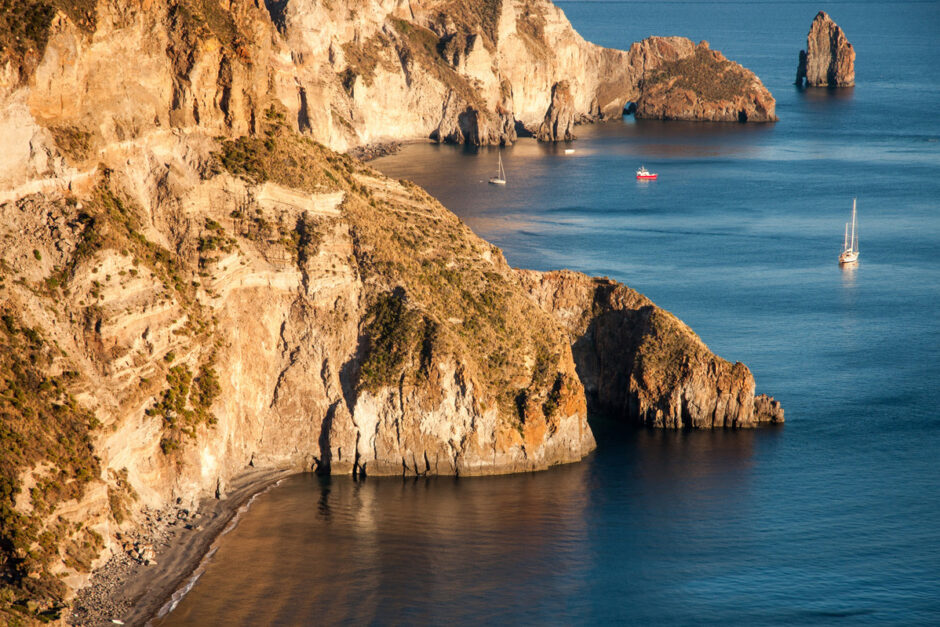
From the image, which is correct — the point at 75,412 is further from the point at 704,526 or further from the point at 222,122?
the point at 704,526

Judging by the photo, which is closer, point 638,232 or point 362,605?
point 362,605

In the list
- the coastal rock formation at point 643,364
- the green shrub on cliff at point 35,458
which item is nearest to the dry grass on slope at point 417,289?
the coastal rock formation at point 643,364

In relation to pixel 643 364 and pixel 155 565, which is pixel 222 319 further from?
pixel 643 364

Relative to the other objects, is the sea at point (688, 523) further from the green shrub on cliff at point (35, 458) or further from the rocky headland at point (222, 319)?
the green shrub on cliff at point (35, 458)

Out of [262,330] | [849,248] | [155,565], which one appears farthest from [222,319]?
[849,248]

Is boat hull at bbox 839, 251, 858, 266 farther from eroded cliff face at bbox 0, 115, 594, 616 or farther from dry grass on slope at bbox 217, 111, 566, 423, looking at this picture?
dry grass on slope at bbox 217, 111, 566, 423

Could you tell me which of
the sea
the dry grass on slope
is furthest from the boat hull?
the dry grass on slope

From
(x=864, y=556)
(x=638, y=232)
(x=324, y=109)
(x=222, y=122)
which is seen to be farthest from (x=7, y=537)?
(x=324, y=109)
